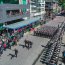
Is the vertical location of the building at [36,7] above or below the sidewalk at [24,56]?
above

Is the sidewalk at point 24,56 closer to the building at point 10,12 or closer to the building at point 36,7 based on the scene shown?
the building at point 10,12

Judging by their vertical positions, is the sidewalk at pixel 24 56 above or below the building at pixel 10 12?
below

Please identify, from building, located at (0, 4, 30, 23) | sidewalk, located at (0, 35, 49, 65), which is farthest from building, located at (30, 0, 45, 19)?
sidewalk, located at (0, 35, 49, 65)

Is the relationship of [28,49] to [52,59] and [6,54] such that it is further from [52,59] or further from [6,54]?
[52,59]

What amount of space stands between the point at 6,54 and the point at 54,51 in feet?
27.1

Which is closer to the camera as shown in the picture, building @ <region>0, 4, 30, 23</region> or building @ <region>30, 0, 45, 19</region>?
building @ <region>0, 4, 30, 23</region>

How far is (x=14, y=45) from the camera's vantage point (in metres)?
33.7

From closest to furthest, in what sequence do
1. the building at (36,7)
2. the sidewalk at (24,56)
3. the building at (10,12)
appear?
the sidewalk at (24,56), the building at (10,12), the building at (36,7)

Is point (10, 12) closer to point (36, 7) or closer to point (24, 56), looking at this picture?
point (24, 56)

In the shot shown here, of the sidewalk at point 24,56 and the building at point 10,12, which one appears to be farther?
the building at point 10,12

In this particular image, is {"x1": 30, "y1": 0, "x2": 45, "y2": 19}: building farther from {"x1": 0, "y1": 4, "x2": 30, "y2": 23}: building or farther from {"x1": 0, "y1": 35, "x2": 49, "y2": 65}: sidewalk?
{"x1": 0, "y1": 35, "x2": 49, "y2": 65}: sidewalk

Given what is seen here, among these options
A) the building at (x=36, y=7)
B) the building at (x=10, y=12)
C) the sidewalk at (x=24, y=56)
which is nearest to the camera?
the sidewalk at (x=24, y=56)

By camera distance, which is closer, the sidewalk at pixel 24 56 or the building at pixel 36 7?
the sidewalk at pixel 24 56

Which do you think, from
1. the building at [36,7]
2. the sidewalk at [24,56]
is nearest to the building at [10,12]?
the sidewalk at [24,56]
